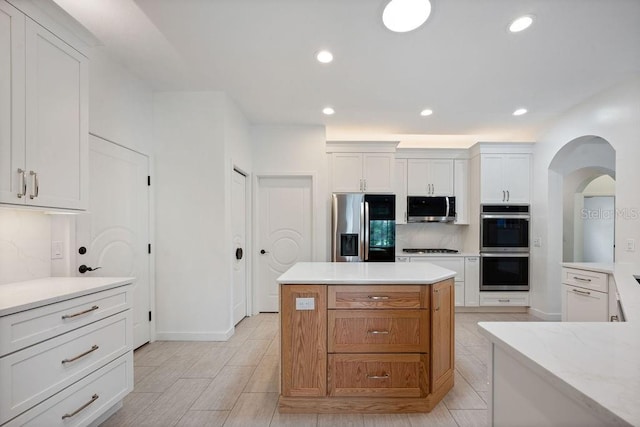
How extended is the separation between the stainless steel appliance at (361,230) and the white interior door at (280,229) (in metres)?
0.41

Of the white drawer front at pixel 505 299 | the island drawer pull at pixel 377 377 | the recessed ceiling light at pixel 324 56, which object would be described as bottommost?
the white drawer front at pixel 505 299

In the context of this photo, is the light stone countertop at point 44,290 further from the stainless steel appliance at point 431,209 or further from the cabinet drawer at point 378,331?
the stainless steel appliance at point 431,209

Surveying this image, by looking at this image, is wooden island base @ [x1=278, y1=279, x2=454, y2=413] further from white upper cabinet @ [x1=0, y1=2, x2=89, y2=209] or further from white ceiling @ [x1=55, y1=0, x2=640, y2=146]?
white ceiling @ [x1=55, y1=0, x2=640, y2=146]

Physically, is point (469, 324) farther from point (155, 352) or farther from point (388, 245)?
point (155, 352)

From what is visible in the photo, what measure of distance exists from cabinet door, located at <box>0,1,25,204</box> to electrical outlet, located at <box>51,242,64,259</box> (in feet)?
2.40

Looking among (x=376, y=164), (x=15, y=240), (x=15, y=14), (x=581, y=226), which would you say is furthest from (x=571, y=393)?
(x=581, y=226)

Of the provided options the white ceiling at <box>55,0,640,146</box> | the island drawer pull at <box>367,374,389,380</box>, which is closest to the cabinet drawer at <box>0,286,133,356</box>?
the island drawer pull at <box>367,374,389,380</box>

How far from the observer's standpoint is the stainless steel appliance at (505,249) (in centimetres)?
414

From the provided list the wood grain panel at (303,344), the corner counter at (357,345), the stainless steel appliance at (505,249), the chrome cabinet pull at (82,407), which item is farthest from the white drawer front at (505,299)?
the chrome cabinet pull at (82,407)

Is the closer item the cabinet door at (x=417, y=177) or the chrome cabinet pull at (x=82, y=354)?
the chrome cabinet pull at (x=82, y=354)

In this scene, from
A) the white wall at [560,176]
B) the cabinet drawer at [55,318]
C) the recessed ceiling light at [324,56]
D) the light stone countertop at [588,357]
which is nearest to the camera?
the light stone countertop at [588,357]

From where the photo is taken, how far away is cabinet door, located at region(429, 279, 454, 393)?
1.89 m

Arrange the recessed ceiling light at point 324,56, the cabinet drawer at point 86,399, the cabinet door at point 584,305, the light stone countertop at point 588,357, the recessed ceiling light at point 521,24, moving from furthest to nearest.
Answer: the cabinet door at point 584,305 → the recessed ceiling light at point 324,56 → the recessed ceiling light at point 521,24 → the cabinet drawer at point 86,399 → the light stone countertop at point 588,357

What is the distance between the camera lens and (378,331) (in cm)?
189
